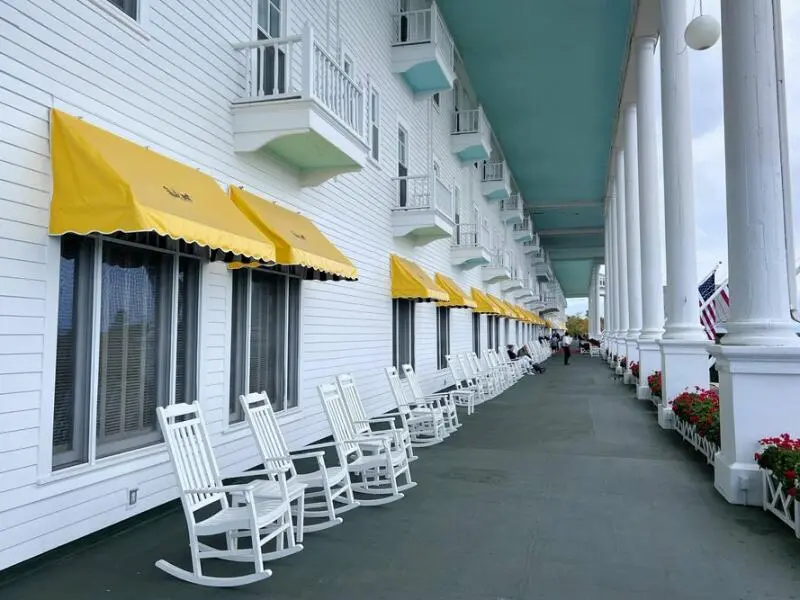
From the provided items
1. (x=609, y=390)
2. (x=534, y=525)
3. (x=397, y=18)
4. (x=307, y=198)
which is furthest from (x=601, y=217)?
(x=534, y=525)

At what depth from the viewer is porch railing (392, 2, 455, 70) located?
36.3 feet

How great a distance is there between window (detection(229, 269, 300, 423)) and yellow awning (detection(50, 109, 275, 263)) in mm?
1692

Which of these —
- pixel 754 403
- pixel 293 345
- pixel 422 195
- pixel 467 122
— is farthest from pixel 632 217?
pixel 754 403

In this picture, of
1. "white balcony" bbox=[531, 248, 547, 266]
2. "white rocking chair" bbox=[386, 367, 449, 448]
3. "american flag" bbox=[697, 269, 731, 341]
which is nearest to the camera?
"white rocking chair" bbox=[386, 367, 449, 448]

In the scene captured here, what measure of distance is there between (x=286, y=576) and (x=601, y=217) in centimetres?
3664

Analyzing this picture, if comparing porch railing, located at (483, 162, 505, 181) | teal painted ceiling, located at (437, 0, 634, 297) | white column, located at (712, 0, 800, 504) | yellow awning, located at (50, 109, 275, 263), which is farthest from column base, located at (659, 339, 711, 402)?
porch railing, located at (483, 162, 505, 181)

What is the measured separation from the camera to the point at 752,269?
17.1 ft

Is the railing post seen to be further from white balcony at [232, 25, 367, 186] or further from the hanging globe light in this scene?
the hanging globe light

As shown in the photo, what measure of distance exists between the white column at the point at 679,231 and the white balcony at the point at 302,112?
486 centimetres

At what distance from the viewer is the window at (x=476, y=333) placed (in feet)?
63.8

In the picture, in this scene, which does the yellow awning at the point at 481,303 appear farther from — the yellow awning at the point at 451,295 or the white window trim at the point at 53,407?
the white window trim at the point at 53,407

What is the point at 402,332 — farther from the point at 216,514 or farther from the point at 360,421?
the point at 216,514

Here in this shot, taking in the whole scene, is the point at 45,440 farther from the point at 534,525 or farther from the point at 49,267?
the point at 534,525

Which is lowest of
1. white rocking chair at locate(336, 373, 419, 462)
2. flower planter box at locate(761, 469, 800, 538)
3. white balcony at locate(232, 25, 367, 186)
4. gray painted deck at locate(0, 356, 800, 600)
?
gray painted deck at locate(0, 356, 800, 600)
